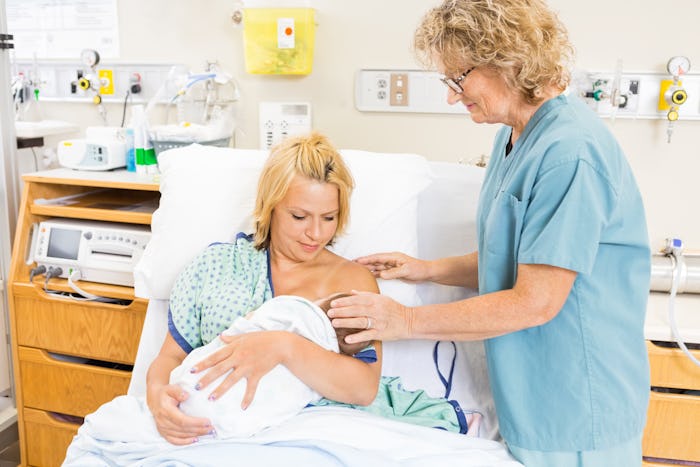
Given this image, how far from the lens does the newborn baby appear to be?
3.91ft

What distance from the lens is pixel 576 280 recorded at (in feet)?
3.77

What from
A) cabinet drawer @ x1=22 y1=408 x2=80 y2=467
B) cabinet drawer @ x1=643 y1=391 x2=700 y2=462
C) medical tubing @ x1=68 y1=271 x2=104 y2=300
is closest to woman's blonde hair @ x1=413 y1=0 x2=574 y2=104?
cabinet drawer @ x1=643 y1=391 x2=700 y2=462

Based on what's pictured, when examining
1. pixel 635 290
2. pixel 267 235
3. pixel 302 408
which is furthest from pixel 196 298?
pixel 635 290

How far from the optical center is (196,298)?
1.45m

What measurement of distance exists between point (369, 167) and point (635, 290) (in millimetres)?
723

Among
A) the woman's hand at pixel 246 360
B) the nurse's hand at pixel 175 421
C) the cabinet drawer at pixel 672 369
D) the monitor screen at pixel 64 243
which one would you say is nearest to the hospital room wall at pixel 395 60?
the cabinet drawer at pixel 672 369

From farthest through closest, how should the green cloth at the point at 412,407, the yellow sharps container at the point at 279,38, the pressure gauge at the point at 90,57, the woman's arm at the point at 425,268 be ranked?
the pressure gauge at the point at 90,57, the yellow sharps container at the point at 279,38, the woman's arm at the point at 425,268, the green cloth at the point at 412,407

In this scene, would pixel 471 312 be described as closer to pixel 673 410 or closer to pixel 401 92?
pixel 673 410

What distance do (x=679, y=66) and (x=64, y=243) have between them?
1.92 meters

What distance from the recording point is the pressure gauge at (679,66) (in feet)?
6.26

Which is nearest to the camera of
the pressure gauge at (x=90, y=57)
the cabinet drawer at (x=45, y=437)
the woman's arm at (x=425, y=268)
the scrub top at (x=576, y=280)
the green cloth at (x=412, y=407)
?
the scrub top at (x=576, y=280)

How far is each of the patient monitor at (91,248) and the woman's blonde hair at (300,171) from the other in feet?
2.10

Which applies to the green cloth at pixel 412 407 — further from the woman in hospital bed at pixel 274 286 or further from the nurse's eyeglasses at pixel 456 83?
the nurse's eyeglasses at pixel 456 83

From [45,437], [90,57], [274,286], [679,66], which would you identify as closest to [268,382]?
[274,286]
